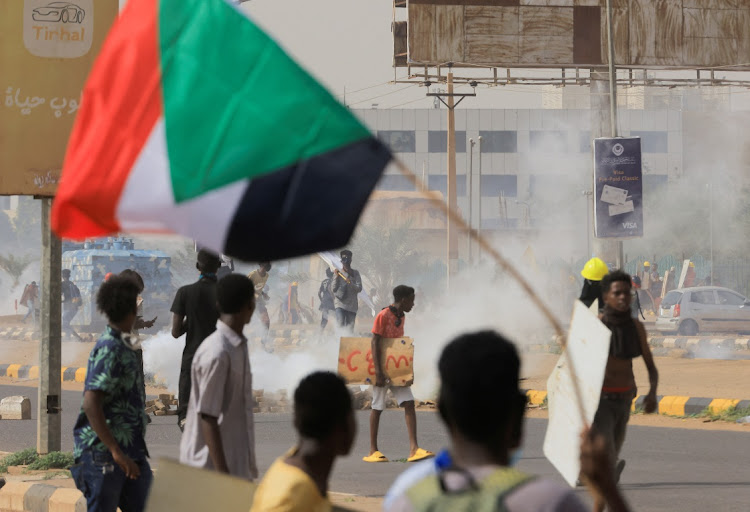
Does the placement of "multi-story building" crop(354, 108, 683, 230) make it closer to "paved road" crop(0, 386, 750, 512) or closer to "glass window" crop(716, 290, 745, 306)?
"glass window" crop(716, 290, 745, 306)

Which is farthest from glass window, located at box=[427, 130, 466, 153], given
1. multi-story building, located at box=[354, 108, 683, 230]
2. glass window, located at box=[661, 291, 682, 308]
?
glass window, located at box=[661, 291, 682, 308]

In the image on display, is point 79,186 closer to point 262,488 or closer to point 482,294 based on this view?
point 262,488

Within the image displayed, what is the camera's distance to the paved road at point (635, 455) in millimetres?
10016

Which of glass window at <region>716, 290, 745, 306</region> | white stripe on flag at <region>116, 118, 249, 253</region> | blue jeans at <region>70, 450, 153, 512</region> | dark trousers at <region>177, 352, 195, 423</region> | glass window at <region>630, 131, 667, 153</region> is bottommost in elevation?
blue jeans at <region>70, 450, 153, 512</region>

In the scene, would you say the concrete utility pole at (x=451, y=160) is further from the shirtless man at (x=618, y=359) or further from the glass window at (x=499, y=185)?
the glass window at (x=499, y=185)

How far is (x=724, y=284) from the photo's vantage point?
6094 cm

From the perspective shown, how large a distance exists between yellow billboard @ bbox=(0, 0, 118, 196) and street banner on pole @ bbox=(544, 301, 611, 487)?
14.4ft

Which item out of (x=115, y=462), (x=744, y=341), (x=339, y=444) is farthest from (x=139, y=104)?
(x=744, y=341)

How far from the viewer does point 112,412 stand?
5.77 meters

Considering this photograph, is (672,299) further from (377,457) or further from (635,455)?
(377,457)

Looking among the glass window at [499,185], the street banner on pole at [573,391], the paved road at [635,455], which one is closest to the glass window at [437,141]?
the glass window at [499,185]

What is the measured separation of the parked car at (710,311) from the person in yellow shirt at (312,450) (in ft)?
108

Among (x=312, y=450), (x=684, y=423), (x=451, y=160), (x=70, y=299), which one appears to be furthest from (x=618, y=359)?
(x=451, y=160)

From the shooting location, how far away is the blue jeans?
19.1 ft
